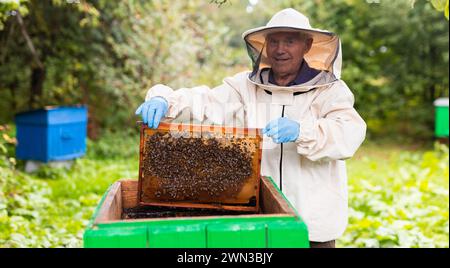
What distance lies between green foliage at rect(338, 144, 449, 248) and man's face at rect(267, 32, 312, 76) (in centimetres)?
255

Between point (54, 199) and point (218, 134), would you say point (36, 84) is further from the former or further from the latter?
point (218, 134)

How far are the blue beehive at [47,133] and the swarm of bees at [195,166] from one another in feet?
16.5

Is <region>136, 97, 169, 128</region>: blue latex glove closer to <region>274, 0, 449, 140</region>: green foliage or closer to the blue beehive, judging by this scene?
the blue beehive

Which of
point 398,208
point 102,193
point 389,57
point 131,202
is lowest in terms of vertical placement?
point 102,193

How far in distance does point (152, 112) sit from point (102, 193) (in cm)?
449

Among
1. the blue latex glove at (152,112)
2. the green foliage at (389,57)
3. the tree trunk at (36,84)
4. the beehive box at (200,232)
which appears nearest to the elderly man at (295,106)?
the blue latex glove at (152,112)

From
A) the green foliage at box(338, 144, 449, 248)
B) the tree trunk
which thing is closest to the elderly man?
the green foliage at box(338, 144, 449, 248)

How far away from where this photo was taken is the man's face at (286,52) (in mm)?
2491

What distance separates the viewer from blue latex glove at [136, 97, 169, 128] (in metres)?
2.23

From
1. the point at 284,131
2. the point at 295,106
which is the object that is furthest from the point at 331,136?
the point at 295,106

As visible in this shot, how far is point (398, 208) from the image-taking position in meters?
5.67

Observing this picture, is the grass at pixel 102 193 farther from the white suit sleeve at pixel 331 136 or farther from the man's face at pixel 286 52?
the white suit sleeve at pixel 331 136

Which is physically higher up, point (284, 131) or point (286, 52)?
point (286, 52)
